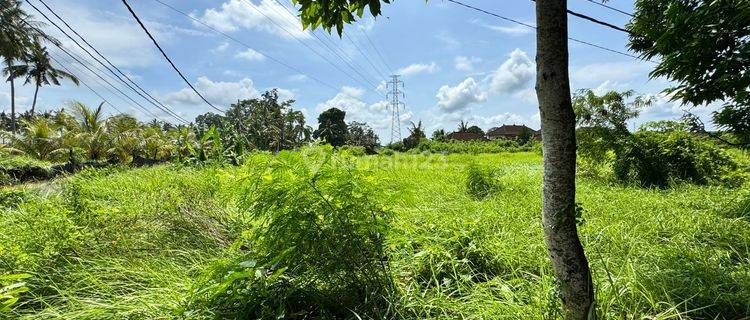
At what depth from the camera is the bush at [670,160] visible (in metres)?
7.48

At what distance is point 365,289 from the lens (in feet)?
8.02

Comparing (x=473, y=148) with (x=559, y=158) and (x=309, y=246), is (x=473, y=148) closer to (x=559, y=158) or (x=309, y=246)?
(x=309, y=246)

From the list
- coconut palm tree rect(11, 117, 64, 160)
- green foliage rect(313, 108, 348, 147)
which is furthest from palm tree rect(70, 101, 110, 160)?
green foliage rect(313, 108, 348, 147)

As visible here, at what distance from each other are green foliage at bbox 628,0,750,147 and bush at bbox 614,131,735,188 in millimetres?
3440

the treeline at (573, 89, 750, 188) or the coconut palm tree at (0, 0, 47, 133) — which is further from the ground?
the coconut palm tree at (0, 0, 47, 133)

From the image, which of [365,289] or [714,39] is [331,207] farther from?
[714,39]

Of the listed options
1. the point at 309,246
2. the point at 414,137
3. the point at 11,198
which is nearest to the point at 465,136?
the point at 414,137

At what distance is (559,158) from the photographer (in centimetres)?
163

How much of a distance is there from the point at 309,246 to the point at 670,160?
8.56m

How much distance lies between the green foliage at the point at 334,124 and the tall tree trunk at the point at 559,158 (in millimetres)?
46844

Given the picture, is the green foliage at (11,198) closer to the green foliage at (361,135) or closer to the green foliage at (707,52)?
the green foliage at (707,52)

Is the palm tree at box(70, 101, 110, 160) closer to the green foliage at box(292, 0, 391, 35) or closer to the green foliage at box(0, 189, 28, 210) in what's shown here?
the green foliage at box(0, 189, 28, 210)

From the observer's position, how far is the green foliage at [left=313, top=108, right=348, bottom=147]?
49.2 meters

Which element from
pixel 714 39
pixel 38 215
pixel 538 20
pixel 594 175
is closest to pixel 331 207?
pixel 538 20
